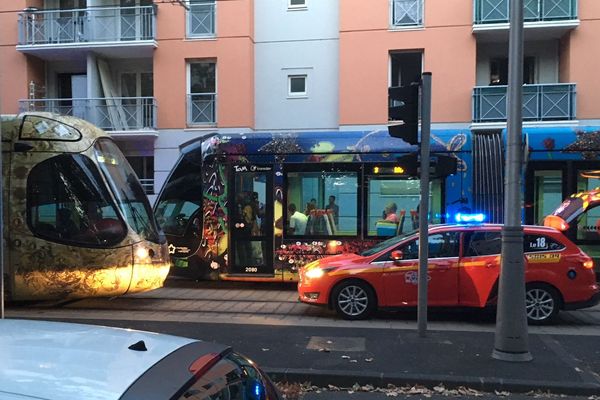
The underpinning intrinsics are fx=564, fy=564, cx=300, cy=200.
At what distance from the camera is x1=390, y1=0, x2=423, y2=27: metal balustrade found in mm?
19047

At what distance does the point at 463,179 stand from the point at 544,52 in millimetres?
11615

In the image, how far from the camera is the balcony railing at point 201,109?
2005 centimetres

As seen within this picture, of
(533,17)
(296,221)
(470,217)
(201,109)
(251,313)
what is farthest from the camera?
(201,109)

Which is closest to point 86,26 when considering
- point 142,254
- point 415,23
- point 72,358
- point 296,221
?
point 415,23

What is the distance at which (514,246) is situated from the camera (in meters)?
6.06

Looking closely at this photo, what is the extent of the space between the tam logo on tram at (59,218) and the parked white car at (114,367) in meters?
6.50

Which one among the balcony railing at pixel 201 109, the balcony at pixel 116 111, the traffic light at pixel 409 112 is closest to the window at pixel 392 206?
the traffic light at pixel 409 112

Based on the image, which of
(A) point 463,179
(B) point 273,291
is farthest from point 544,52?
(B) point 273,291

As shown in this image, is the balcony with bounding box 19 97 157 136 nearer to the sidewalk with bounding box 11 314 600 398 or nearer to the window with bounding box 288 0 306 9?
the window with bounding box 288 0 306 9

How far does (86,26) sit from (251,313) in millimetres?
15814

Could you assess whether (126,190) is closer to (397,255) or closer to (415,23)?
(397,255)

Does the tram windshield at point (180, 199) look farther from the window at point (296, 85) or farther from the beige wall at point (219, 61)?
the window at point (296, 85)

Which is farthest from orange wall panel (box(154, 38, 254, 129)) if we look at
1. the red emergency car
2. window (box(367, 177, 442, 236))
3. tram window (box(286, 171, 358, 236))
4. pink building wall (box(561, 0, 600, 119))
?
the red emergency car

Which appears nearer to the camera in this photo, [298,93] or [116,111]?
[298,93]
